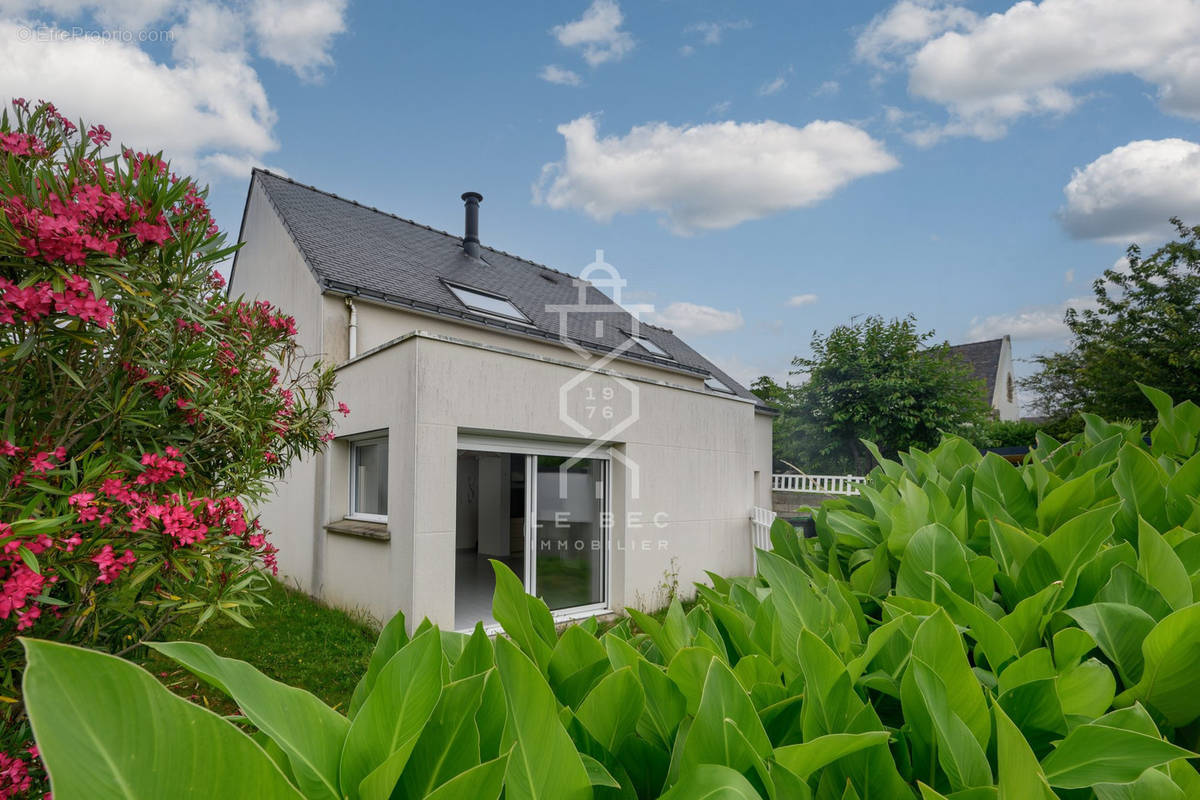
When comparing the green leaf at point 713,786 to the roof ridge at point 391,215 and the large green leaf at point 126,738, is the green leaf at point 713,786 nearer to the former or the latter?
the large green leaf at point 126,738

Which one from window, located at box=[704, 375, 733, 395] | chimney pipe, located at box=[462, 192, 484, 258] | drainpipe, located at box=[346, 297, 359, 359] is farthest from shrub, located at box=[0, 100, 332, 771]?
window, located at box=[704, 375, 733, 395]

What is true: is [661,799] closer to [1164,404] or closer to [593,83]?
[1164,404]

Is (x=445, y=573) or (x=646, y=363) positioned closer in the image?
(x=445, y=573)

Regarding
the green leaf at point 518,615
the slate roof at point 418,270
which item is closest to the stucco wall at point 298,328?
the slate roof at point 418,270

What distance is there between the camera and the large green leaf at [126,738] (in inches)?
13.5

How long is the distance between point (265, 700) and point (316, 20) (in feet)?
30.3

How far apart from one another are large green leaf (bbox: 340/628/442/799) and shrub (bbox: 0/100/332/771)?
183 centimetres

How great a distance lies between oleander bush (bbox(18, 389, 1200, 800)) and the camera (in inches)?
15.0

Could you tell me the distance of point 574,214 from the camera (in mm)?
14430

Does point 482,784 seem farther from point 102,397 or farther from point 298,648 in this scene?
point 298,648

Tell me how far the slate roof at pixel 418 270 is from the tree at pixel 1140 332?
10.0 meters

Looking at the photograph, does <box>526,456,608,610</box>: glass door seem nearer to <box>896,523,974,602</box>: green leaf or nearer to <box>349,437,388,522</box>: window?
<box>349,437,388,522</box>: window

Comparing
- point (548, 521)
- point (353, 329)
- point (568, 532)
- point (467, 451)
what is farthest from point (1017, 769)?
point (353, 329)

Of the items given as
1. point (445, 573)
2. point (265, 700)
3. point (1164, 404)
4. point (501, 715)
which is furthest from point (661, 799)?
point (445, 573)
